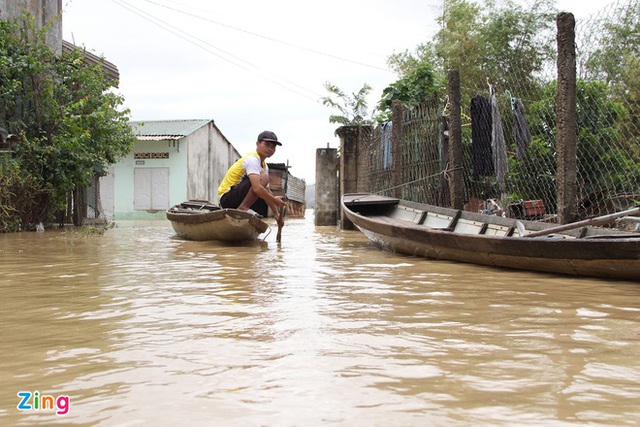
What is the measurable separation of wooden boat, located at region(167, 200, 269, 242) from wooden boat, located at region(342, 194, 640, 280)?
143cm

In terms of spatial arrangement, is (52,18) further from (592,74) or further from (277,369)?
(277,369)

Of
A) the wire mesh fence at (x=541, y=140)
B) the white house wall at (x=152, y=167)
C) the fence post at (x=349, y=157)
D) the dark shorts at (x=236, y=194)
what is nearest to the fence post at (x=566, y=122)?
the wire mesh fence at (x=541, y=140)

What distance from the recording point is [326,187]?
15.8 meters

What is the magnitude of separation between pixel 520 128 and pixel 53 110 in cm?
909

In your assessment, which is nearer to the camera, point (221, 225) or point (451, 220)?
point (451, 220)

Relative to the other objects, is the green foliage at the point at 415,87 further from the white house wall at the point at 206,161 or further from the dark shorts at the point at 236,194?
the white house wall at the point at 206,161

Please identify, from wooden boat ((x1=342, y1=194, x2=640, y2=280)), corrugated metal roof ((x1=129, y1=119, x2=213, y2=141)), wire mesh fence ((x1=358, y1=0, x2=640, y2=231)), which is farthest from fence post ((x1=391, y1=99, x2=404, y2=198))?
corrugated metal roof ((x1=129, y1=119, x2=213, y2=141))

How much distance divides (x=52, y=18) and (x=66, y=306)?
448 inches

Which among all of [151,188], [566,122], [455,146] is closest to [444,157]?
[455,146]

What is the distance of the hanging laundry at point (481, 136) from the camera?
812 cm

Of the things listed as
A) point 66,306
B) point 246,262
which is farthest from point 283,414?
point 246,262

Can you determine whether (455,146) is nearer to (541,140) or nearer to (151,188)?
(541,140)

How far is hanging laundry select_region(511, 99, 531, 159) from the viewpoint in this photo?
25.4 ft

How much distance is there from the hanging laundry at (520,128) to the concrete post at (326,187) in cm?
822
